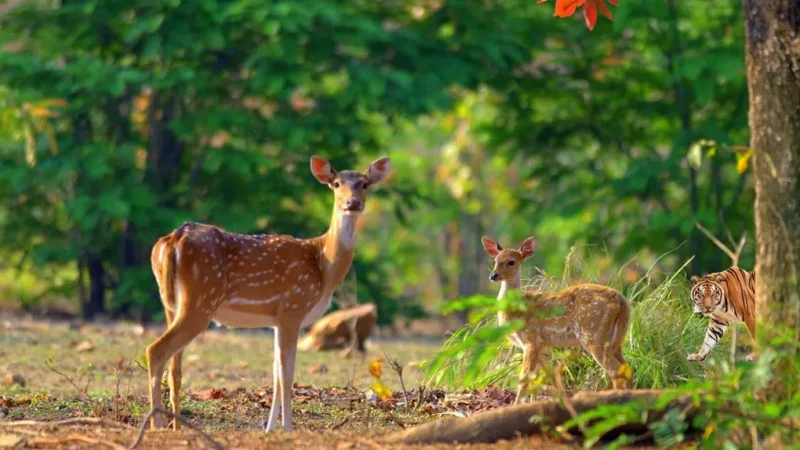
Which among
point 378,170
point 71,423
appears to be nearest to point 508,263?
point 378,170

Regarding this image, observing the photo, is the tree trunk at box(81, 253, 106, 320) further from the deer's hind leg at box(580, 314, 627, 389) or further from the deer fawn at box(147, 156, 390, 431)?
the deer's hind leg at box(580, 314, 627, 389)

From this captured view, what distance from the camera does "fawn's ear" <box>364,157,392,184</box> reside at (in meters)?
8.29

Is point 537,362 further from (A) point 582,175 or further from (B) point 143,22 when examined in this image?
(A) point 582,175

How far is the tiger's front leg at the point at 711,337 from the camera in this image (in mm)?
8398

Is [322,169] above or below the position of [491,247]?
above

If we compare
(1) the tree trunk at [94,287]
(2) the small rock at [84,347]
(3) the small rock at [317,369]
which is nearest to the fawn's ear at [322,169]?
(3) the small rock at [317,369]

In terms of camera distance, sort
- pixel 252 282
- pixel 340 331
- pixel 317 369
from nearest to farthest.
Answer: pixel 252 282
pixel 317 369
pixel 340 331

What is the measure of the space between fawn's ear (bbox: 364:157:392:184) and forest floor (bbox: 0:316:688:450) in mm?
1219

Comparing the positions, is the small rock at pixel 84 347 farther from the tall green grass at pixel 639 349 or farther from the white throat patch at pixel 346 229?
the white throat patch at pixel 346 229

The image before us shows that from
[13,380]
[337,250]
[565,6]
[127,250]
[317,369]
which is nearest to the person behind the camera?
[565,6]

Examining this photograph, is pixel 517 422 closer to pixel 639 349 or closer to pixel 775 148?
pixel 775 148

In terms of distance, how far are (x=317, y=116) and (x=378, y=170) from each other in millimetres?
8455

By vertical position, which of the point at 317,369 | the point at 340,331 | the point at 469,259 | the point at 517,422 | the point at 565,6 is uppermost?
the point at 565,6

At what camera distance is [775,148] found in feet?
20.6
